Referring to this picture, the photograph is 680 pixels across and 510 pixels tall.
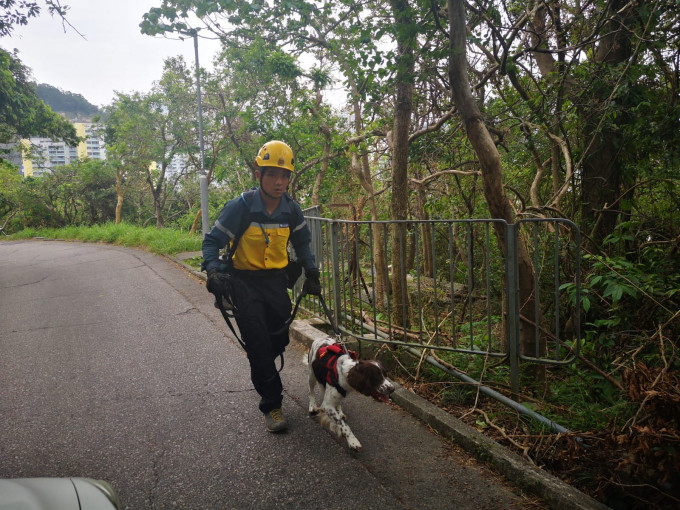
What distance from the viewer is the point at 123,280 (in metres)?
10.5

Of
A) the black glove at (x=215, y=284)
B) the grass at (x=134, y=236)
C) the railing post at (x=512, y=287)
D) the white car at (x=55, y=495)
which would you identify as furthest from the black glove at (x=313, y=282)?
the grass at (x=134, y=236)

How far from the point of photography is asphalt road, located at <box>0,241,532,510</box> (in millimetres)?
2732

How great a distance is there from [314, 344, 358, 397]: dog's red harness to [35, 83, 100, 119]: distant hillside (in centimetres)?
6771

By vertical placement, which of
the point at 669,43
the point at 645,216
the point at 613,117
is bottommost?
the point at 645,216

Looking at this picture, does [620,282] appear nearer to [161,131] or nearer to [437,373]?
[437,373]

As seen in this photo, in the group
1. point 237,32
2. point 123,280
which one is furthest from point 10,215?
point 237,32

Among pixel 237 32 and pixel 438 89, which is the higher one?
pixel 237 32

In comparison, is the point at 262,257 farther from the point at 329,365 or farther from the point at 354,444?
the point at 354,444

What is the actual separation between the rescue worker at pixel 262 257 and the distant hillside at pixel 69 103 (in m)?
67.1

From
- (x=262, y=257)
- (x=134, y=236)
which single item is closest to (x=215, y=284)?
(x=262, y=257)

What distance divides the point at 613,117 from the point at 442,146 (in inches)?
87.5

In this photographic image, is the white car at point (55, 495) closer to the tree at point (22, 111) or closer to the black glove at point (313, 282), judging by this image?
the black glove at point (313, 282)

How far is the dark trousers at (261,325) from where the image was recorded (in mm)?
3512

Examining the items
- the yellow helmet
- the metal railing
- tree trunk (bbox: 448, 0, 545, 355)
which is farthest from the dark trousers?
tree trunk (bbox: 448, 0, 545, 355)
